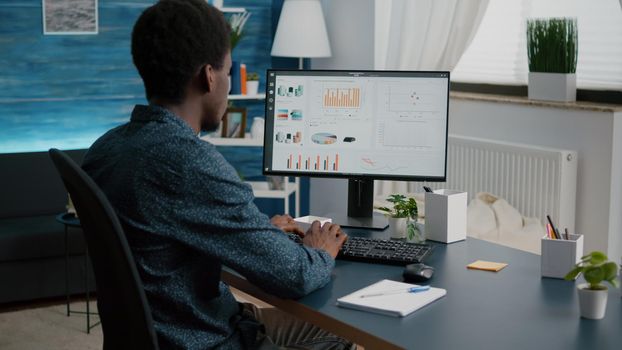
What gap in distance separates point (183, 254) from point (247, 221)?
150mm

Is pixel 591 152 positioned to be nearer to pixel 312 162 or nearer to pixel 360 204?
pixel 360 204

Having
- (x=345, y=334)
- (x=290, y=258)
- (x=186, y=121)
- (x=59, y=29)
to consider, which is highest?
(x=59, y=29)

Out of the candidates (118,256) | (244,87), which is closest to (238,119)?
(244,87)

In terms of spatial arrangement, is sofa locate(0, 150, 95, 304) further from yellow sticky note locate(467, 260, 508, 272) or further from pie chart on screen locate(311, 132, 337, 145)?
yellow sticky note locate(467, 260, 508, 272)

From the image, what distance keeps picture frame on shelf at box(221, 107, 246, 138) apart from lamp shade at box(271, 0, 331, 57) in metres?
0.40

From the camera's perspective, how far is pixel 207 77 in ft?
6.32

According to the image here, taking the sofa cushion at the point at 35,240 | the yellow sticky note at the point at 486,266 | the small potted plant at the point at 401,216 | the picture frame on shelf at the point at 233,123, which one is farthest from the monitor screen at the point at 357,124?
the picture frame on shelf at the point at 233,123

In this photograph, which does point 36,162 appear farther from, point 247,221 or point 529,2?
point 247,221

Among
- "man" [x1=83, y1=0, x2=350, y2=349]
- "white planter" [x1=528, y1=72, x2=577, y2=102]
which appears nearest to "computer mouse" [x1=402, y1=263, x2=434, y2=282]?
"man" [x1=83, y1=0, x2=350, y2=349]

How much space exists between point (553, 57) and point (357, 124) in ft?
5.98

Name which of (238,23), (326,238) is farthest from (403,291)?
(238,23)

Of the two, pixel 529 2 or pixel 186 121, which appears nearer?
pixel 186 121

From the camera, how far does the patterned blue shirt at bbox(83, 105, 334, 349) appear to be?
182 cm

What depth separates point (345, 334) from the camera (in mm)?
1868
